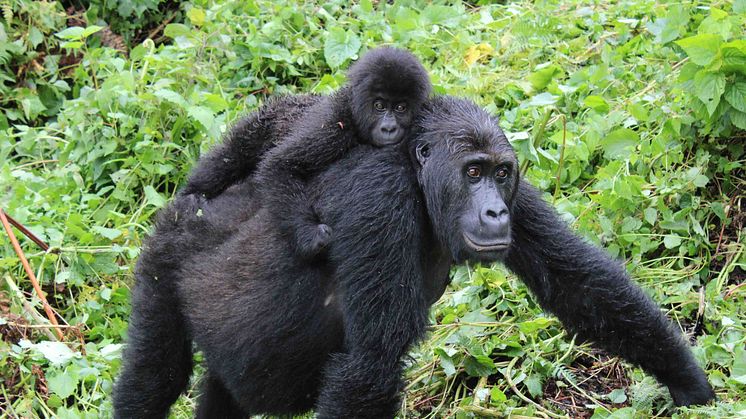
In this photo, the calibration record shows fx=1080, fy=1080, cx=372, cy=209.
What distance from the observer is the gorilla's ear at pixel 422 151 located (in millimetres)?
4449

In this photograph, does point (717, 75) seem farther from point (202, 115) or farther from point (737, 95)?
point (202, 115)

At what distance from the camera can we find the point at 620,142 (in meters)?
6.00

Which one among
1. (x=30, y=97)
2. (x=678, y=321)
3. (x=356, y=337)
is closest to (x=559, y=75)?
(x=678, y=321)

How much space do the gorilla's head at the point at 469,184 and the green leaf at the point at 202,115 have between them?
96.1 inches

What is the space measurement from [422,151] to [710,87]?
5.82ft

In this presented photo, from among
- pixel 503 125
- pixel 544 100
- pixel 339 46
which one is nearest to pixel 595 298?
pixel 544 100

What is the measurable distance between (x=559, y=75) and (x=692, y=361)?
8.99 feet

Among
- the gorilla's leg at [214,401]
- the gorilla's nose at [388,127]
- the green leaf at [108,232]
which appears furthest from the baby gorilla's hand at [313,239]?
the green leaf at [108,232]

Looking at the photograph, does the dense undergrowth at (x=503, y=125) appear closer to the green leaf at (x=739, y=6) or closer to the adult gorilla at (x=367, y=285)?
the green leaf at (x=739, y=6)

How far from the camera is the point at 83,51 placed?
819cm

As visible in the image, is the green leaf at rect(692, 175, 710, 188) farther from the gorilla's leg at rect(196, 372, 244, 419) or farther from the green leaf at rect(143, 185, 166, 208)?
the green leaf at rect(143, 185, 166, 208)

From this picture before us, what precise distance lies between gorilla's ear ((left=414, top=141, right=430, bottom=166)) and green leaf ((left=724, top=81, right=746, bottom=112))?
1.87 meters

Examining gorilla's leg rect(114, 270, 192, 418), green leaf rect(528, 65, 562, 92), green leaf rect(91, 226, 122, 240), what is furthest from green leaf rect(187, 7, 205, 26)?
gorilla's leg rect(114, 270, 192, 418)

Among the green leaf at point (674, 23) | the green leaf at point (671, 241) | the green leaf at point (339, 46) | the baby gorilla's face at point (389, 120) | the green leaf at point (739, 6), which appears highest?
the baby gorilla's face at point (389, 120)
